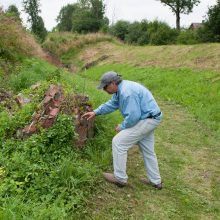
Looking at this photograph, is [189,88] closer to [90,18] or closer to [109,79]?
[109,79]

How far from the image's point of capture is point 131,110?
5.48 m

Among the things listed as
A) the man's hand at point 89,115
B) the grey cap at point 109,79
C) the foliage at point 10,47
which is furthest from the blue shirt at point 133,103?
the foliage at point 10,47

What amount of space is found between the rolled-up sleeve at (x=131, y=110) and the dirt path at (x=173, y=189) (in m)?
1.08

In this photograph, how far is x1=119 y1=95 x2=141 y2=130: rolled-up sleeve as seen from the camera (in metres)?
5.47

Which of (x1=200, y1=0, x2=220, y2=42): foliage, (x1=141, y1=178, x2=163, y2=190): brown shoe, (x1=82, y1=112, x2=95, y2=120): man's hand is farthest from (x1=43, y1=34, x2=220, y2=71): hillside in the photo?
(x1=141, y1=178, x2=163, y2=190): brown shoe

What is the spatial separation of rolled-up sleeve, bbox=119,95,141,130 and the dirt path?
108cm

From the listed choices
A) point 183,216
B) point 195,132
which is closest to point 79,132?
point 183,216

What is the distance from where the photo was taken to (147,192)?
5.98m

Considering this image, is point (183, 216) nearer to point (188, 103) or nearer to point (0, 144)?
point (0, 144)

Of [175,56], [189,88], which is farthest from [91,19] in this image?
[189,88]

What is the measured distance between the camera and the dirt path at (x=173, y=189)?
5367 mm

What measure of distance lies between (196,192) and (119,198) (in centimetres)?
128

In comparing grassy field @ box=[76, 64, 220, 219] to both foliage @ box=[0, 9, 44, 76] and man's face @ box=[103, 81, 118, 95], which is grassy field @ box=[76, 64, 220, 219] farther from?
foliage @ box=[0, 9, 44, 76]

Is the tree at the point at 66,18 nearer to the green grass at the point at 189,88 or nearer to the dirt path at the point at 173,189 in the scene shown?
the green grass at the point at 189,88
